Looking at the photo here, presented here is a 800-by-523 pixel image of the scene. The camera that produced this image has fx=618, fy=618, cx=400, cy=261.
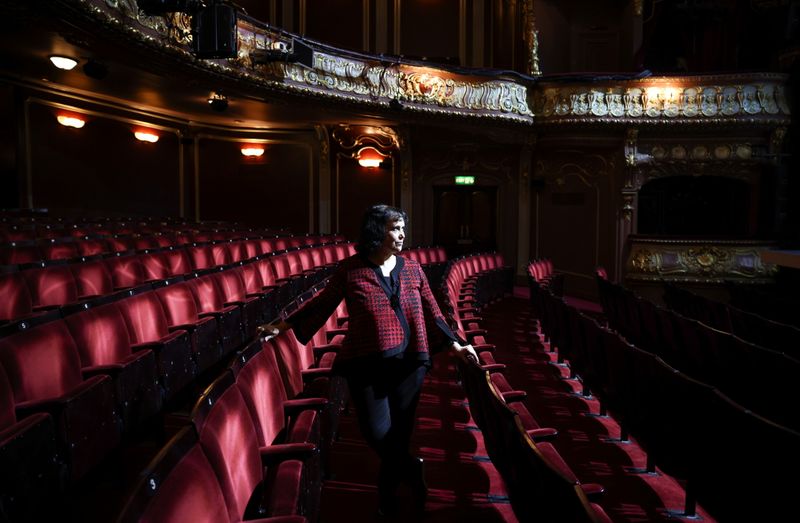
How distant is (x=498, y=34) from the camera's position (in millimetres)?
4496

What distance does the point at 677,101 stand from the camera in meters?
3.72

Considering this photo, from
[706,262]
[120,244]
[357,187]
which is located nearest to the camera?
[120,244]

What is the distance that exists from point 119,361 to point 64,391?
0.44 feet

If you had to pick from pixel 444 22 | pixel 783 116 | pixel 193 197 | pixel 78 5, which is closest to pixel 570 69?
pixel 444 22

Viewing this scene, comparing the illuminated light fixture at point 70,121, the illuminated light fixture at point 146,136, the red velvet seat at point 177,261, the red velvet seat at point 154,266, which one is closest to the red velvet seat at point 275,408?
the red velvet seat at point 154,266

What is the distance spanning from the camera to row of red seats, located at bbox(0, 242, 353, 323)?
122 cm

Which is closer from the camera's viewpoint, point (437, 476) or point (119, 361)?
point (119, 361)

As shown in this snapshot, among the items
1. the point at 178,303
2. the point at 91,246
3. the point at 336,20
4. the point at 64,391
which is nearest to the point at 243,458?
the point at 64,391

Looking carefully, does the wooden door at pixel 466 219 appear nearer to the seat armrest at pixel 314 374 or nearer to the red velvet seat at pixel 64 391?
the seat armrest at pixel 314 374

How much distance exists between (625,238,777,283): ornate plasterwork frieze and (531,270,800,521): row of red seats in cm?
237

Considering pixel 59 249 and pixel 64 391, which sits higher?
pixel 59 249

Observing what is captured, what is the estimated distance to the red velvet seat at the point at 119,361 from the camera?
92 cm

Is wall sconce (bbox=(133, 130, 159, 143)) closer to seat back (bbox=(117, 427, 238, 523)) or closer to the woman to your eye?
the woman

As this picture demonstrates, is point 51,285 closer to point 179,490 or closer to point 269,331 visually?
point 269,331
